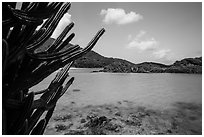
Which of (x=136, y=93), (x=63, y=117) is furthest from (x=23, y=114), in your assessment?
(x=136, y=93)

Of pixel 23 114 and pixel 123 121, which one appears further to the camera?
pixel 123 121

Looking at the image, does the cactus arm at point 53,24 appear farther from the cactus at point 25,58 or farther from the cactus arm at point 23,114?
the cactus arm at point 23,114

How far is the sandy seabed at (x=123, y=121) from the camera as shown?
27.5ft

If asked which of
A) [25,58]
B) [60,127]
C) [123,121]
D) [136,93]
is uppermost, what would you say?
[25,58]

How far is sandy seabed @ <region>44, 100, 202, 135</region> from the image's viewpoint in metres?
8.38

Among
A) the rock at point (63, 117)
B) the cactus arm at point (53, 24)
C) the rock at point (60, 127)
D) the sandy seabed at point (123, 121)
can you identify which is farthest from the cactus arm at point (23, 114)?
the rock at point (63, 117)

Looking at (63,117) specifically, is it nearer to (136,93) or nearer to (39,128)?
(39,128)

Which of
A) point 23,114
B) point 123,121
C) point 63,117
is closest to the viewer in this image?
point 23,114

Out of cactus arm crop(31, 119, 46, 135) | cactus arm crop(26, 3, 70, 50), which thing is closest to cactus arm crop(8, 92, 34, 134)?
cactus arm crop(31, 119, 46, 135)

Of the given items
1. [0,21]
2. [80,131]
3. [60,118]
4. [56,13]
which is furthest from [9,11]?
[60,118]

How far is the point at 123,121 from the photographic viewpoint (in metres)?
9.61

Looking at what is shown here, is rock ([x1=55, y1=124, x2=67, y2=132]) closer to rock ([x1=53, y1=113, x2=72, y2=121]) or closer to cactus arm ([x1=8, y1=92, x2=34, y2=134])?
rock ([x1=53, y1=113, x2=72, y2=121])

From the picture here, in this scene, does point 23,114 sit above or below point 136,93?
above

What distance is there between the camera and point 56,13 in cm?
162
